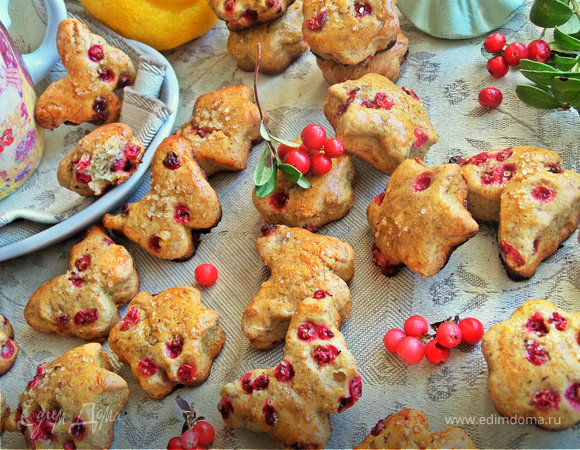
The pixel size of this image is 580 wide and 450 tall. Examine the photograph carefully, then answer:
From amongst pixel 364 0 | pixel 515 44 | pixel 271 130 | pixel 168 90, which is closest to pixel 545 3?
pixel 515 44

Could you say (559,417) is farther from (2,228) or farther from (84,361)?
(2,228)

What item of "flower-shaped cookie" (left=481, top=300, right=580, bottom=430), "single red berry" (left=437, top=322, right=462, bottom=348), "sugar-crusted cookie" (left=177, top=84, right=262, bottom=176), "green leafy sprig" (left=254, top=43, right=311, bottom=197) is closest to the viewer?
"flower-shaped cookie" (left=481, top=300, right=580, bottom=430)

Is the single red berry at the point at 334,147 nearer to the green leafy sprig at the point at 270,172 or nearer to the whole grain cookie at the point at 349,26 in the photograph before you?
the green leafy sprig at the point at 270,172

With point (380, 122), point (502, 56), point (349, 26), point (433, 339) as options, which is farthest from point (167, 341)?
point (502, 56)

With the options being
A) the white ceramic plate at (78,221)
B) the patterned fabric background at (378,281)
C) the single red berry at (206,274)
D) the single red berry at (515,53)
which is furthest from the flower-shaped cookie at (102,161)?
the single red berry at (515,53)

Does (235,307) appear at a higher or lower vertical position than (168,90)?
lower

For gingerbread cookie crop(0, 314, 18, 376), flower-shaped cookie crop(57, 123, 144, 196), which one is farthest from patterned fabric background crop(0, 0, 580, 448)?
flower-shaped cookie crop(57, 123, 144, 196)

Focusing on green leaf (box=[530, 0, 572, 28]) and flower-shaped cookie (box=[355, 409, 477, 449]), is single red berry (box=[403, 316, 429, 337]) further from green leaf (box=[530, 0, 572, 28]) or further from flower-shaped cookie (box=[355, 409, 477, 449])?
green leaf (box=[530, 0, 572, 28])
